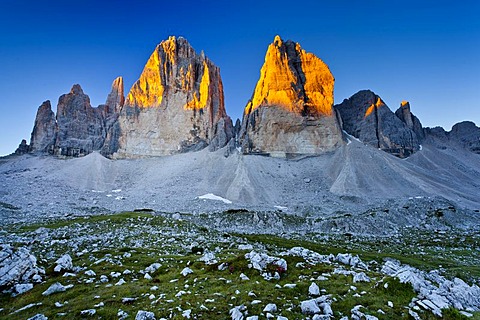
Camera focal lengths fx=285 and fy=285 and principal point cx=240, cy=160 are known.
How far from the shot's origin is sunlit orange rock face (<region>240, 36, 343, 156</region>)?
14612 centimetres

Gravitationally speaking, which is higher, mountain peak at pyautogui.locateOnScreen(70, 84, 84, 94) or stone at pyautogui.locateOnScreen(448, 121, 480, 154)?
mountain peak at pyautogui.locateOnScreen(70, 84, 84, 94)

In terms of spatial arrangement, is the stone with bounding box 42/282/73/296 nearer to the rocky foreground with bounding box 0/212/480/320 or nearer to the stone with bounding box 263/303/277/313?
the rocky foreground with bounding box 0/212/480/320

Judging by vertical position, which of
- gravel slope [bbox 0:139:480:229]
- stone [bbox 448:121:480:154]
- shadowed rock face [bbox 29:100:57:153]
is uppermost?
shadowed rock face [bbox 29:100:57:153]

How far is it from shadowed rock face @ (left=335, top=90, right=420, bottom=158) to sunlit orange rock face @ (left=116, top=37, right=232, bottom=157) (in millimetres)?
76515

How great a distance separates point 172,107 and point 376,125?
11977cm

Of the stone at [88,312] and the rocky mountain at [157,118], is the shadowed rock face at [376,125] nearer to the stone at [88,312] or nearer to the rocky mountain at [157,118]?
the rocky mountain at [157,118]

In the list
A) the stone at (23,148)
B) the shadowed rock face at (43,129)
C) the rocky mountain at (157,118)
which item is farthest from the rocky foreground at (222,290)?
the stone at (23,148)

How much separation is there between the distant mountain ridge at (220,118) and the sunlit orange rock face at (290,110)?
1.70 feet

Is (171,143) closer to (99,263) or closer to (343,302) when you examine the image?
(99,263)

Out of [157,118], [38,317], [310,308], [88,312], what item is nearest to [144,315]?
[88,312]

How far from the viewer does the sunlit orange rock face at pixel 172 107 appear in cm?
16362

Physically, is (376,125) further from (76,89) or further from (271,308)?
(76,89)

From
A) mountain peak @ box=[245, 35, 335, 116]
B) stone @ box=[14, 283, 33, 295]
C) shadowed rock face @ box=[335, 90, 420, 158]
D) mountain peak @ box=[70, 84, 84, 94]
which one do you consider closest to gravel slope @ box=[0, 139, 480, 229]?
shadowed rock face @ box=[335, 90, 420, 158]

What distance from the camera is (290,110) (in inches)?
5881
